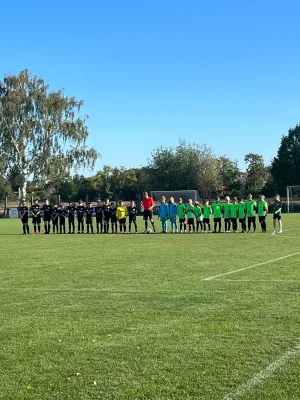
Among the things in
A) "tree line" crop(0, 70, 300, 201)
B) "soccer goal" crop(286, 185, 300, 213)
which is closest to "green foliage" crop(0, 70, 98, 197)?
"tree line" crop(0, 70, 300, 201)

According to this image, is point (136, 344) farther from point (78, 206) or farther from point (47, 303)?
point (78, 206)

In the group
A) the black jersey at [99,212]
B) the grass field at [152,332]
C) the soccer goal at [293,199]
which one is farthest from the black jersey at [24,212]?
the soccer goal at [293,199]

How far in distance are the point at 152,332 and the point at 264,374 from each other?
1943 millimetres

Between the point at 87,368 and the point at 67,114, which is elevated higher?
the point at 67,114

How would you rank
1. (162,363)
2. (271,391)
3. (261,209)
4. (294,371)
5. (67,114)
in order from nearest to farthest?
(271,391) < (294,371) < (162,363) < (261,209) < (67,114)

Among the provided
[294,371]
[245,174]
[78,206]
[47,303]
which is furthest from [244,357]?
[245,174]

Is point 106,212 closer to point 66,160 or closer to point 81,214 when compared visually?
point 81,214

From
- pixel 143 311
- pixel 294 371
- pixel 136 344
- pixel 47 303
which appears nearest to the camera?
pixel 294 371

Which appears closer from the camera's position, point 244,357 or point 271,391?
point 271,391

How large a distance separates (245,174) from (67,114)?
135 feet

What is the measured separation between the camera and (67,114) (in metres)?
62.8

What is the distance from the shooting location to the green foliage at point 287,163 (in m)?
74.2

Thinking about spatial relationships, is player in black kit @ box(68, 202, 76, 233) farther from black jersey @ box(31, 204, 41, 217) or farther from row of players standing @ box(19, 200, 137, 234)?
black jersey @ box(31, 204, 41, 217)

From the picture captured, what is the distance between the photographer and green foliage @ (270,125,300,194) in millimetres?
74250
